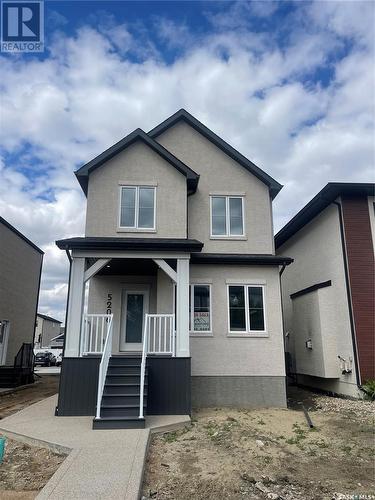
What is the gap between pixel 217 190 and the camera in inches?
454

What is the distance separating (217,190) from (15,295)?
10653 millimetres

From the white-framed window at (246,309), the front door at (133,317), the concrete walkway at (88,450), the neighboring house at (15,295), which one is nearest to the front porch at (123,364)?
the concrete walkway at (88,450)

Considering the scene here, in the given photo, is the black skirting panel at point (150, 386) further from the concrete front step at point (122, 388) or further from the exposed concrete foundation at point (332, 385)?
the exposed concrete foundation at point (332, 385)

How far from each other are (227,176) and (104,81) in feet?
15.8

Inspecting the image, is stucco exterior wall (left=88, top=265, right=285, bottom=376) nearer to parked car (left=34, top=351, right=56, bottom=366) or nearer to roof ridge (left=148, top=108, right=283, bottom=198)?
roof ridge (left=148, top=108, right=283, bottom=198)

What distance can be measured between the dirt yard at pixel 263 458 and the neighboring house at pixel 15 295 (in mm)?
10448

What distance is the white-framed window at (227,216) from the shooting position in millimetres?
11164

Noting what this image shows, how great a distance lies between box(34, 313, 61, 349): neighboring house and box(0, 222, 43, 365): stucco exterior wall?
22.2 metres

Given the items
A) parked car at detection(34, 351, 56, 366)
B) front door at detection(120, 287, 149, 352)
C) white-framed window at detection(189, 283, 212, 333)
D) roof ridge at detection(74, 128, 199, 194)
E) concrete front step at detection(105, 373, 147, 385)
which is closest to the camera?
concrete front step at detection(105, 373, 147, 385)

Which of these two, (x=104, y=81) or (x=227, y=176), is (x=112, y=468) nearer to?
(x=227, y=176)

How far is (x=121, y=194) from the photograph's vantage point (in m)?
10.4

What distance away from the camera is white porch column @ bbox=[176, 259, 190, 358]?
27.9 feet

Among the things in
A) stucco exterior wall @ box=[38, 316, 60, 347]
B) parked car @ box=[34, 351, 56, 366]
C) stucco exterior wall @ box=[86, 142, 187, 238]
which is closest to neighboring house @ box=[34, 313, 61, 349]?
stucco exterior wall @ box=[38, 316, 60, 347]

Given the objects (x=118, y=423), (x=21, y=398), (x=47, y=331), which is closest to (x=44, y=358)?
(x=47, y=331)
